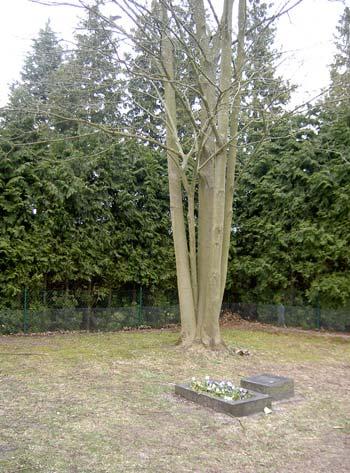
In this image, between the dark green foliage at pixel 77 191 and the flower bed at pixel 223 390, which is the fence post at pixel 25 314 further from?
the flower bed at pixel 223 390

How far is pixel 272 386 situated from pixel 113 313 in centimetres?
603

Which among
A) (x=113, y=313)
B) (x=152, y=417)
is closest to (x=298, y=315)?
(x=113, y=313)

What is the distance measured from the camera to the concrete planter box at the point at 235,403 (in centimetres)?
440

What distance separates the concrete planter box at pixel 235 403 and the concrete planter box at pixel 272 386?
0.67 feet

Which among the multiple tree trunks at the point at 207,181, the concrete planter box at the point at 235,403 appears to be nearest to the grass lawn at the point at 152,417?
the concrete planter box at the point at 235,403

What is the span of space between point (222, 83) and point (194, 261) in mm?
3207

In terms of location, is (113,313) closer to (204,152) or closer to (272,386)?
(204,152)

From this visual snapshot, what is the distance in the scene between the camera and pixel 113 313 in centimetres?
1047

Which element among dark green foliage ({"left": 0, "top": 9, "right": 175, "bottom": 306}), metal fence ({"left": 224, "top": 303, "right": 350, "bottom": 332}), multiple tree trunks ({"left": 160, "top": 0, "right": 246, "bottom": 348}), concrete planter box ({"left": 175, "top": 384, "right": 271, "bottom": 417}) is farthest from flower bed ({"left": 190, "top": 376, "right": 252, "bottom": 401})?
metal fence ({"left": 224, "top": 303, "right": 350, "bottom": 332})

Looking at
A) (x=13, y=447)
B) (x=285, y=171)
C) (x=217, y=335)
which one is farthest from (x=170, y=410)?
(x=285, y=171)

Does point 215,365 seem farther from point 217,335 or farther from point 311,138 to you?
point 311,138

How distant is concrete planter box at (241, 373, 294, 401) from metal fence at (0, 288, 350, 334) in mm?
5525

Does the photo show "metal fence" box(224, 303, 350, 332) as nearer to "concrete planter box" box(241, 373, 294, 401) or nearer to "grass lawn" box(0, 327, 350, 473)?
"grass lawn" box(0, 327, 350, 473)

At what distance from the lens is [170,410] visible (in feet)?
15.0
